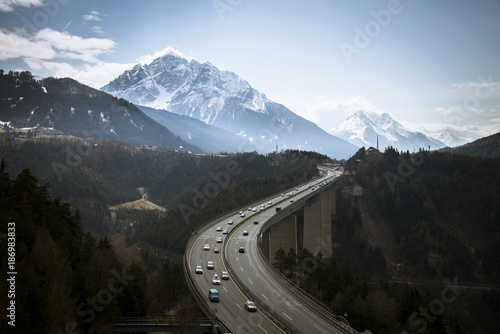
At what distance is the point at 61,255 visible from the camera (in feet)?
98.4

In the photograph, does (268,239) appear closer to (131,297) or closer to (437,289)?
(131,297)

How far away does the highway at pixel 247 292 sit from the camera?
27.7 meters

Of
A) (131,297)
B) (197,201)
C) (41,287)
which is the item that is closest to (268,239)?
(131,297)

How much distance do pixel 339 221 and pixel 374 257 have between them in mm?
21185

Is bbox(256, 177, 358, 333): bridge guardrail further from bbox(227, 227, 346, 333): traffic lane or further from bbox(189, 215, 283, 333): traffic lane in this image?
bbox(189, 215, 283, 333): traffic lane

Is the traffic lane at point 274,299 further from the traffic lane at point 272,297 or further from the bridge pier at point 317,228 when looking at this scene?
the bridge pier at point 317,228

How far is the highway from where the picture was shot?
2770cm

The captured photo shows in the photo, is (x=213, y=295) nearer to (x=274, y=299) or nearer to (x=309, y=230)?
(x=274, y=299)

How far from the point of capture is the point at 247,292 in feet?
112

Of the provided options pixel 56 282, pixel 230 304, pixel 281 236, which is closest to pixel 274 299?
pixel 230 304

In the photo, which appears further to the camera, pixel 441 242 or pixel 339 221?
pixel 339 221

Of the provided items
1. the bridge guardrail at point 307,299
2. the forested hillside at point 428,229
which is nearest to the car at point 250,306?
the bridge guardrail at point 307,299

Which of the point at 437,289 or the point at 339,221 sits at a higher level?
the point at 339,221

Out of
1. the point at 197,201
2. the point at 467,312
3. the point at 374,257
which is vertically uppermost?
the point at 197,201
